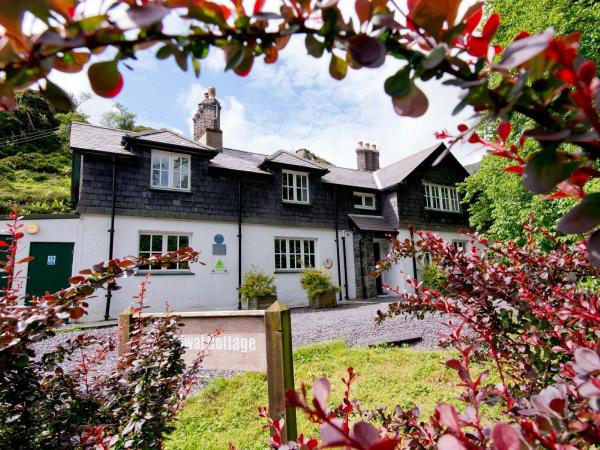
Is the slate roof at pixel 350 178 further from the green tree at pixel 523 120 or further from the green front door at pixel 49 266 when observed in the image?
the green front door at pixel 49 266

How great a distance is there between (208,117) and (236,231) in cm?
562

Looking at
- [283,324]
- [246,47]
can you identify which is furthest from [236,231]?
[246,47]

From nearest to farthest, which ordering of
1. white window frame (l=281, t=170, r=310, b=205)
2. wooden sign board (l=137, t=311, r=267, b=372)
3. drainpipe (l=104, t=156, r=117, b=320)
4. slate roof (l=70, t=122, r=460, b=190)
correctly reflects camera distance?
wooden sign board (l=137, t=311, r=267, b=372) < drainpipe (l=104, t=156, r=117, b=320) < slate roof (l=70, t=122, r=460, b=190) < white window frame (l=281, t=170, r=310, b=205)

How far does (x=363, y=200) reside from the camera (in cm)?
1576

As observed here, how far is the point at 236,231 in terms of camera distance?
12078 millimetres

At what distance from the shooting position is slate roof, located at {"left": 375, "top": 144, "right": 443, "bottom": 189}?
15.9 metres

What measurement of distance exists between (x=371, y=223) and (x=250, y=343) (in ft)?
41.5

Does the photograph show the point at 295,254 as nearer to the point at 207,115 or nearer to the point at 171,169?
the point at 171,169

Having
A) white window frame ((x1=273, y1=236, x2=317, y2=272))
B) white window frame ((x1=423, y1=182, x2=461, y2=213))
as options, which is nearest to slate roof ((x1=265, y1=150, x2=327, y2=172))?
white window frame ((x1=273, y1=236, x2=317, y2=272))

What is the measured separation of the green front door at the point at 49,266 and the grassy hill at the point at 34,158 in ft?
27.4

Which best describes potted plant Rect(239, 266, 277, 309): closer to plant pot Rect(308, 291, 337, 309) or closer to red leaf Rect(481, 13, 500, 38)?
plant pot Rect(308, 291, 337, 309)

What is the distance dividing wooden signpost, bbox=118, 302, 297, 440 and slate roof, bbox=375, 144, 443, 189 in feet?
44.9

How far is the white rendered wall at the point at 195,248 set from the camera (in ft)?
32.1

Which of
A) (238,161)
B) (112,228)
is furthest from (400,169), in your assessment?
(112,228)
